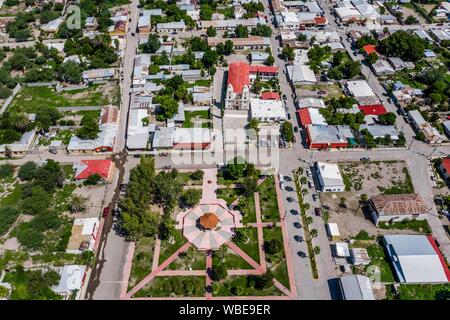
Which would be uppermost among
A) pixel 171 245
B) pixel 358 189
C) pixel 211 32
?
pixel 211 32

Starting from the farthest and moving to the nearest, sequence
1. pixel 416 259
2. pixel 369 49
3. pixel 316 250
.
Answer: pixel 369 49 → pixel 316 250 → pixel 416 259

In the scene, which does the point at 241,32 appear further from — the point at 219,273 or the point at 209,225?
the point at 219,273

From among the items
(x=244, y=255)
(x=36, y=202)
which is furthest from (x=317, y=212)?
(x=36, y=202)

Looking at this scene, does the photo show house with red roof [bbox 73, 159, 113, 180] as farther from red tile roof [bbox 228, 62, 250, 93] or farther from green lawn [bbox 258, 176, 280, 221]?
red tile roof [bbox 228, 62, 250, 93]

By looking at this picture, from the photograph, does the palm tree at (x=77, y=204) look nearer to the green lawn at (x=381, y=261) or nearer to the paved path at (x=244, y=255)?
the paved path at (x=244, y=255)
